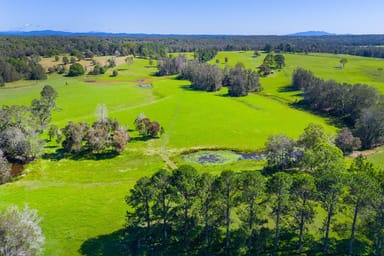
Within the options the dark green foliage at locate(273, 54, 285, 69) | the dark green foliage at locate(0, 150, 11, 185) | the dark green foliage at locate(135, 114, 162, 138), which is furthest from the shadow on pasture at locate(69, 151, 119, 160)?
the dark green foliage at locate(273, 54, 285, 69)

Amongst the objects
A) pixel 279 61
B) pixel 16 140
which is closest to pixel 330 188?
pixel 16 140

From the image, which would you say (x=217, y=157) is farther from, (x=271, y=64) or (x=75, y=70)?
(x=271, y=64)

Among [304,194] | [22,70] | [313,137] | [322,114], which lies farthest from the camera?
[22,70]

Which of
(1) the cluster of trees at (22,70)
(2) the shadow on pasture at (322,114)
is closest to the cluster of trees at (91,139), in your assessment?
(2) the shadow on pasture at (322,114)

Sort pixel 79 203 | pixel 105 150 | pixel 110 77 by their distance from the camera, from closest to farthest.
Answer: pixel 79 203, pixel 105 150, pixel 110 77

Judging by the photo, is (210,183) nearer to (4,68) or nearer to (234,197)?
(234,197)

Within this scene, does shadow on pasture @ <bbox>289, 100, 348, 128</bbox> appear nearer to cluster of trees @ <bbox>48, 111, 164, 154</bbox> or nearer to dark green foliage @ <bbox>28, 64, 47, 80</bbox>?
cluster of trees @ <bbox>48, 111, 164, 154</bbox>

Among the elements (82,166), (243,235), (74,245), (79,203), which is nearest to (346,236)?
(243,235)
